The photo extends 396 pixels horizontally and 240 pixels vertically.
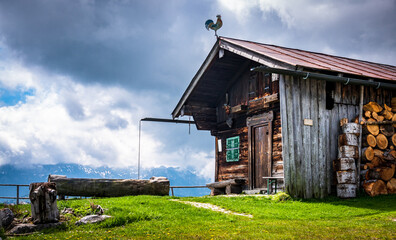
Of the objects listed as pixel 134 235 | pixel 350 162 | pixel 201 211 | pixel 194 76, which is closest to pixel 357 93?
pixel 350 162

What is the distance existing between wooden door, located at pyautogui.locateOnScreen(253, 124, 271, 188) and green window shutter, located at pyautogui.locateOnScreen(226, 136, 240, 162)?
1.51 m

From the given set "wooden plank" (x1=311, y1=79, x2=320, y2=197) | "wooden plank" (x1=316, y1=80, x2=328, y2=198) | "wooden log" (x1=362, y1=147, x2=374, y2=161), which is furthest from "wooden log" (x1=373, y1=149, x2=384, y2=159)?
"wooden plank" (x1=311, y1=79, x2=320, y2=197)

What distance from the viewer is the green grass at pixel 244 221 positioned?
27.6 ft

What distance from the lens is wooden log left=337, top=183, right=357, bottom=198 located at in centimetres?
1488

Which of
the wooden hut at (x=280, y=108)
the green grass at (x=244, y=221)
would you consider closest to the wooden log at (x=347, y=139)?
the wooden hut at (x=280, y=108)

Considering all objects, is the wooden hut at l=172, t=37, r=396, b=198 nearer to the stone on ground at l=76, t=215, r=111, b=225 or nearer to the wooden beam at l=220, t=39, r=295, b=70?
the wooden beam at l=220, t=39, r=295, b=70

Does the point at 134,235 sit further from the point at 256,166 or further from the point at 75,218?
the point at 256,166

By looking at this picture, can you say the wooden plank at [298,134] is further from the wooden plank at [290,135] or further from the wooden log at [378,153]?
the wooden log at [378,153]

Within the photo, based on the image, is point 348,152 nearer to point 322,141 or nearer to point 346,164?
point 346,164

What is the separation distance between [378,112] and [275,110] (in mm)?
4381

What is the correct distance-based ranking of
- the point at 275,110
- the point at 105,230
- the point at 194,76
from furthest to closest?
the point at 194,76, the point at 275,110, the point at 105,230

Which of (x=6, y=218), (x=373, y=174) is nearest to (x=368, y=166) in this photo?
(x=373, y=174)

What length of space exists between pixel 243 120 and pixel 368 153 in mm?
5728

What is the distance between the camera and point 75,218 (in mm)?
10594
